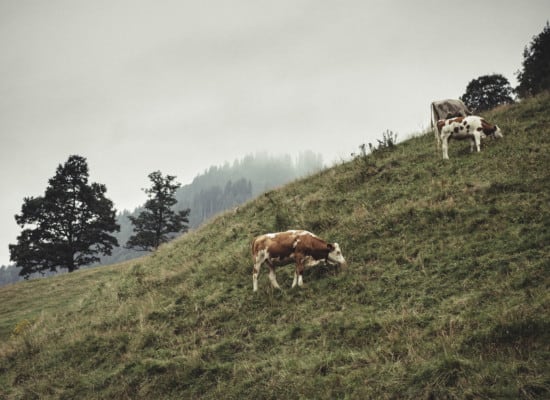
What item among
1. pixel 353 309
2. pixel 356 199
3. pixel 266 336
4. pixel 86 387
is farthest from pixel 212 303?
pixel 356 199

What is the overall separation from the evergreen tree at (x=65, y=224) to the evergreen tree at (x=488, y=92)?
138ft

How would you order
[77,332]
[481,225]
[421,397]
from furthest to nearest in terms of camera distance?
[77,332] < [481,225] < [421,397]

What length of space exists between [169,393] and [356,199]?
10.1 m

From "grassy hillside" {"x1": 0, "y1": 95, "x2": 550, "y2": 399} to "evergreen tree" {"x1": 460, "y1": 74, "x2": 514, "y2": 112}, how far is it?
25.7 m

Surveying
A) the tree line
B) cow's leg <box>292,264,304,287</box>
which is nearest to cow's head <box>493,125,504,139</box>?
cow's leg <box>292,264,304,287</box>

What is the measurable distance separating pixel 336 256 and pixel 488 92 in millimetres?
38532

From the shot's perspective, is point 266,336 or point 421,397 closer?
point 421,397

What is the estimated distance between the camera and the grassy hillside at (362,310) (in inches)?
216

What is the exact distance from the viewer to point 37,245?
33.0 metres

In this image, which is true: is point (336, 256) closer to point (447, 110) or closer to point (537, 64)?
point (447, 110)

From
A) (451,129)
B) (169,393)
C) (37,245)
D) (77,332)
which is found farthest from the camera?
(37,245)

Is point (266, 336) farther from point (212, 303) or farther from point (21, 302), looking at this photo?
point (21, 302)

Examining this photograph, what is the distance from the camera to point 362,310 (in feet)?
25.9

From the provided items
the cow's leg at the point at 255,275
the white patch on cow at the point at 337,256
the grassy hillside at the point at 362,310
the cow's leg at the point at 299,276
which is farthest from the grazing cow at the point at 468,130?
the cow's leg at the point at 255,275
